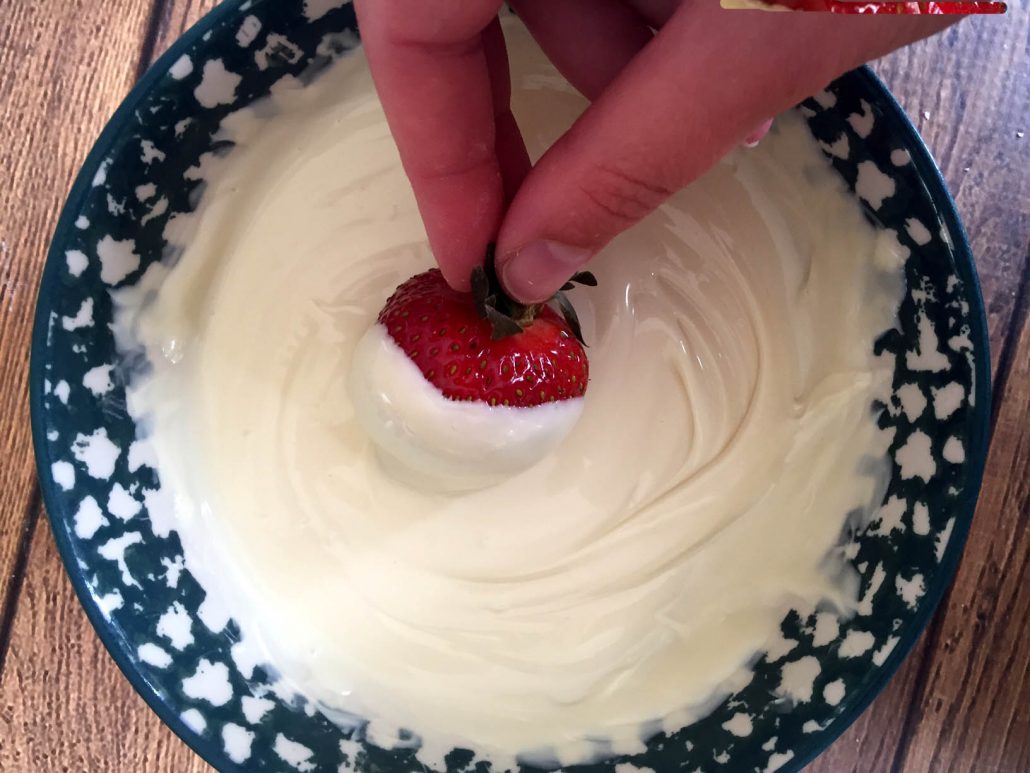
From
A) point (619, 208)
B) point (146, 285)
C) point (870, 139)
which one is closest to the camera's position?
point (619, 208)

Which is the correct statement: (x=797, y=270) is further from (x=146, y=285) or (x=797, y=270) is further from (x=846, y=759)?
(x=146, y=285)

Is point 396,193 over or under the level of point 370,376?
over

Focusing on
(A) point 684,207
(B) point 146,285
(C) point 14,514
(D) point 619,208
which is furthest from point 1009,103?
(C) point 14,514

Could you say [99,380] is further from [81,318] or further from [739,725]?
[739,725]

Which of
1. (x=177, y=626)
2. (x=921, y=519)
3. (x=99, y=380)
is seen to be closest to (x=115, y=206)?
(x=99, y=380)

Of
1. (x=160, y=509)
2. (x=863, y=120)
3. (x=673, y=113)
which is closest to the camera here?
(x=673, y=113)

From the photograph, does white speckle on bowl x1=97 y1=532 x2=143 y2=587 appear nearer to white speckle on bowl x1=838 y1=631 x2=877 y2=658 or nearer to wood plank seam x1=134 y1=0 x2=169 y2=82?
wood plank seam x1=134 y1=0 x2=169 y2=82

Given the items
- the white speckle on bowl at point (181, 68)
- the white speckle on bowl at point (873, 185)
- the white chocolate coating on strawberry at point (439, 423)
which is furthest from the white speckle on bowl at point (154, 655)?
the white speckle on bowl at point (873, 185)
